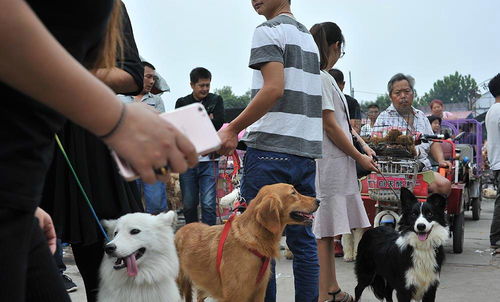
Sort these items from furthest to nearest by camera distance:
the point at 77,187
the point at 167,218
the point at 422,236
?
the point at 422,236 < the point at 167,218 < the point at 77,187

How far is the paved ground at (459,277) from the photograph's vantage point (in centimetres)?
580

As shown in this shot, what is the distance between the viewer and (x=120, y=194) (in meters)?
3.05

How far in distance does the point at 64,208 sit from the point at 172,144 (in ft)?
6.78

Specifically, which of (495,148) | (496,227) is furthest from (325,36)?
(496,227)

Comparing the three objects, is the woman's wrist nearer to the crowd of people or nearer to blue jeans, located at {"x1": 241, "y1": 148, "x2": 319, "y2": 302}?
the crowd of people

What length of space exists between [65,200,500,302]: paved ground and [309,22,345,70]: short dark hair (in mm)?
2194

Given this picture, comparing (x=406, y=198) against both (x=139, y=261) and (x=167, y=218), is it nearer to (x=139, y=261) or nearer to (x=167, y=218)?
(x=167, y=218)

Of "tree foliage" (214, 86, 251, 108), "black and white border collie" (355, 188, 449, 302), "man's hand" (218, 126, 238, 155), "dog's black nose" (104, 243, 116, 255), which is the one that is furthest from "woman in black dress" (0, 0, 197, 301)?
"tree foliage" (214, 86, 251, 108)

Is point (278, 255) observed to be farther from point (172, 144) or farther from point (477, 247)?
point (477, 247)

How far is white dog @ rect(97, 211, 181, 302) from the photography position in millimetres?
3449

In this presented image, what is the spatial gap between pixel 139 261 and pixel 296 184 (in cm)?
119

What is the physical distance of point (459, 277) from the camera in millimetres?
6617

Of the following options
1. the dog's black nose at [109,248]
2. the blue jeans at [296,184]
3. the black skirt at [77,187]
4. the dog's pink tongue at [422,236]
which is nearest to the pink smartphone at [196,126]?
the black skirt at [77,187]

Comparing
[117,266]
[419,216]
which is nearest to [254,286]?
[117,266]
